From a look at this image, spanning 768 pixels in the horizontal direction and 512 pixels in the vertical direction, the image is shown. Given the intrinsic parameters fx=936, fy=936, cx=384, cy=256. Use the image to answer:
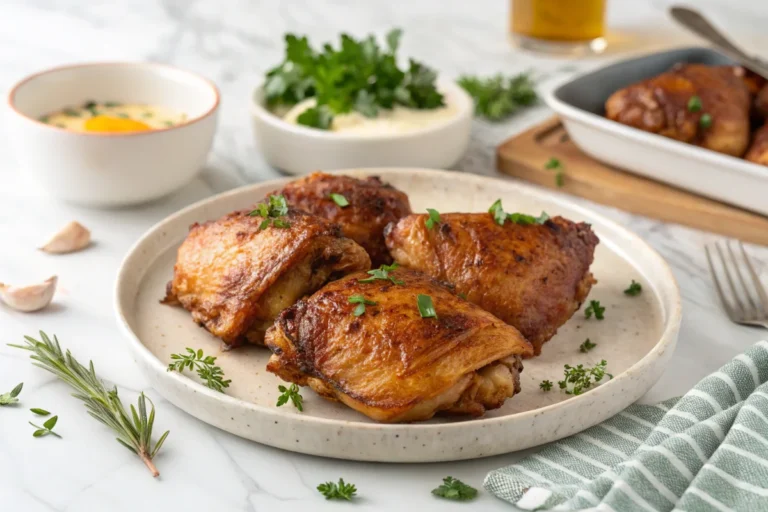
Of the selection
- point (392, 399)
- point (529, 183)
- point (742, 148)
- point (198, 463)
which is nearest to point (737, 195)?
point (742, 148)

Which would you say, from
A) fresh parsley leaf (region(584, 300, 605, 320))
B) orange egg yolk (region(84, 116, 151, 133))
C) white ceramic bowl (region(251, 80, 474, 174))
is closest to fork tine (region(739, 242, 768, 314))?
fresh parsley leaf (region(584, 300, 605, 320))

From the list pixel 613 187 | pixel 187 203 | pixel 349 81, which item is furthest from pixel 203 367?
pixel 613 187

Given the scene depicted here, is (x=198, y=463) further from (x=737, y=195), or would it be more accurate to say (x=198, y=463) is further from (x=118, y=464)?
(x=737, y=195)

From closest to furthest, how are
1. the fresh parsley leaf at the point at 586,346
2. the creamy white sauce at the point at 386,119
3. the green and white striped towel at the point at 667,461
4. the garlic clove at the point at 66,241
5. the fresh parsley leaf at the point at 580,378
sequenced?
the green and white striped towel at the point at 667,461 → the fresh parsley leaf at the point at 580,378 → the fresh parsley leaf at the point at 586,346 → the garlic clove at the point at 66,241 → the creamy white sauce at the point at 386,119

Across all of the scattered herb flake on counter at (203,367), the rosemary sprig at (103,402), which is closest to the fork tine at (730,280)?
the scattered herb flake on counter at (203,367)

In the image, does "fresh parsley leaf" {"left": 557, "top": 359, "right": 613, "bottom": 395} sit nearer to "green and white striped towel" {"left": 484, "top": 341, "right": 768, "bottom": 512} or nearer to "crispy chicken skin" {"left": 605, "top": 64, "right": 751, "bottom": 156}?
"green and white striped towel" {"left": 484, "top": 341, "right": 768, "bottom": 512}

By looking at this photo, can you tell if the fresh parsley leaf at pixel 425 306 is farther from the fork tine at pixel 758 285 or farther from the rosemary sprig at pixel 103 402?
the fork tine at pixel 758 285

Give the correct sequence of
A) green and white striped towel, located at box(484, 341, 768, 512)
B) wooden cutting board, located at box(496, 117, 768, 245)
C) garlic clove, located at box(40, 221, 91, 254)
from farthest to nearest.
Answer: wooden cutting board, located at box(496, 117, 768, 245) → garlic clove, located at box(40, 221, 91, 254) → green and white striped towel, located at box(484, 341, 768, 512)
